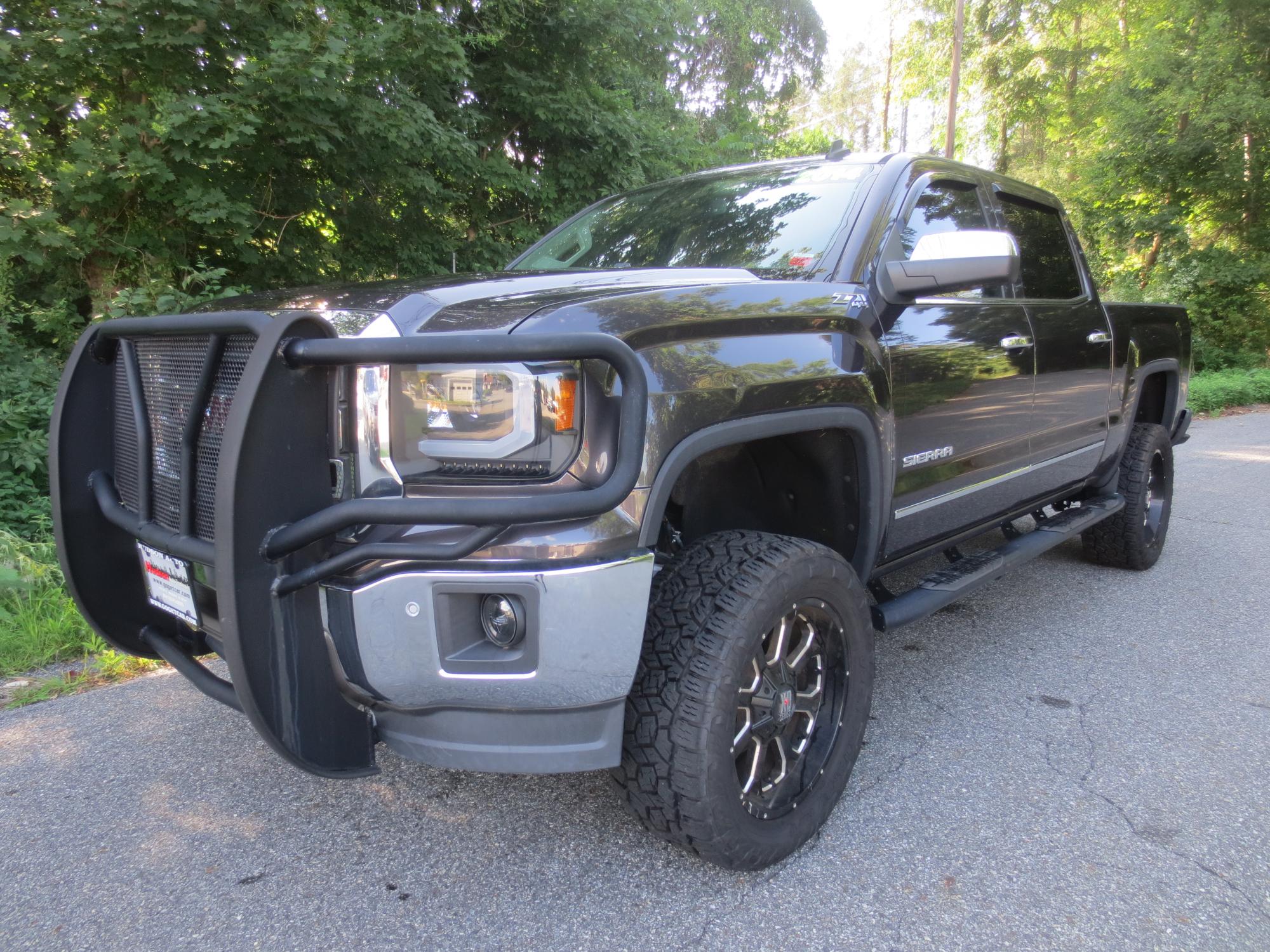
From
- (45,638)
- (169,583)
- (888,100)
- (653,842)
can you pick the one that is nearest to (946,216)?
(653,842)

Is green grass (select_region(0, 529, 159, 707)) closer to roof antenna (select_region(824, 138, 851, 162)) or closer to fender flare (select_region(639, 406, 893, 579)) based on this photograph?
fender flare (select_region(639, 406, 893, 579))

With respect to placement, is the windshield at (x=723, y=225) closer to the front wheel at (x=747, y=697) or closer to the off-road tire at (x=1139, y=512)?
the front wheel at (x=747, y=697)

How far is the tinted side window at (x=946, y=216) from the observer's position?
284 cm

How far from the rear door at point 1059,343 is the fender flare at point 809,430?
1.28m

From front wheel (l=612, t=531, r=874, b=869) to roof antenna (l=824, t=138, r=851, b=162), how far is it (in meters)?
1.65

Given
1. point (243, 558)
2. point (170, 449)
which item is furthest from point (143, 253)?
point (243, 558)

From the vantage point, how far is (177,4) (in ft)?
17.0

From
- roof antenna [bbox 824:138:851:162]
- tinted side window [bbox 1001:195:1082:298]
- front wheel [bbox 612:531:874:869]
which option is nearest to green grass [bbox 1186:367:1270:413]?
tinted side window [bbox 1001:195:1082:298]

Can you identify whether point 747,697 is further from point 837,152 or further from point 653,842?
point 837,152

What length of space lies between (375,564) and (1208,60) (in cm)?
2122

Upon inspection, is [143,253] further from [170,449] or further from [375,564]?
[375,564]

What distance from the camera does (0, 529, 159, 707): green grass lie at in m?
3.29

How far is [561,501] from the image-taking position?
5.22 ft

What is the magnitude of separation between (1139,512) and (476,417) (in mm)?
4112
